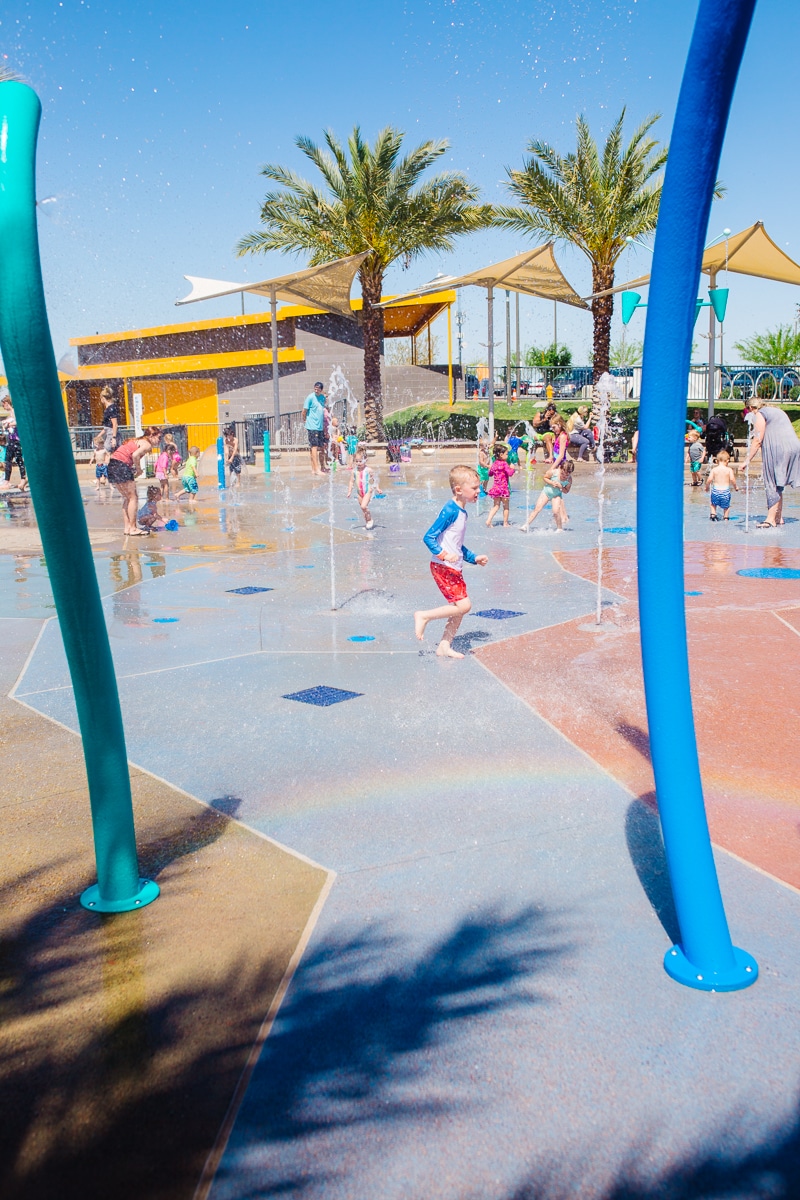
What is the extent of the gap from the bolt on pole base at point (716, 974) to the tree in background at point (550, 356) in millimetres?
57850

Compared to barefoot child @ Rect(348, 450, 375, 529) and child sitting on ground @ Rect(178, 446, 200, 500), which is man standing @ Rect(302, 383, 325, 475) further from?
barefoot child @ Rect(348, 450, 375, 529)

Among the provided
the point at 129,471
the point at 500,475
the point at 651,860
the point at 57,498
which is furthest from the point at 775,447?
the point at 57,498

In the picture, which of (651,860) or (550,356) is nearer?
(651,860)

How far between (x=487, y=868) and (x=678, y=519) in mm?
1508

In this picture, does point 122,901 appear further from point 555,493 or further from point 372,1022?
point 555,493

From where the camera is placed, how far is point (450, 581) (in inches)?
267

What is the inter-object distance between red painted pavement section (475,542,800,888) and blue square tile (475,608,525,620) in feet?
1.71

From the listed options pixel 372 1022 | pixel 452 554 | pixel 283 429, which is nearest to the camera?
pixel 372 1022

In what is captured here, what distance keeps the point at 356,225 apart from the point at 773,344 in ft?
124

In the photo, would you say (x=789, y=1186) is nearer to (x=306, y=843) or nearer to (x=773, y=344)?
(x=306, y=843)

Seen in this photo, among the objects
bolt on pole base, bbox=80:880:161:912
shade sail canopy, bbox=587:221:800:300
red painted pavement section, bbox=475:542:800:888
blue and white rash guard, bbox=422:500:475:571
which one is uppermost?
shade sail canopy, bbox=587:221:800:300

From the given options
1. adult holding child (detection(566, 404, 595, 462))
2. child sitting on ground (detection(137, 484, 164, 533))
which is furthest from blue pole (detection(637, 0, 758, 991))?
adult holding child (detection(566, 404, 595, 462))

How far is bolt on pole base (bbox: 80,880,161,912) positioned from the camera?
342cm

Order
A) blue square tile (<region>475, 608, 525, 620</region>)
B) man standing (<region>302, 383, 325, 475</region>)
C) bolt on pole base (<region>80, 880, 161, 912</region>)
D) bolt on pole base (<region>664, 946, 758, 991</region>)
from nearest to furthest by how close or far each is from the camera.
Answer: bolt on pole base (<region>664, 946, 758, 991</region>)
bolt on pole base (<region>80, 880, 161, 912</region>)
blue square tile (<region>475, 608, 525, 620</region>)
man standing (<region>302, 383, 325, 475</region>)
